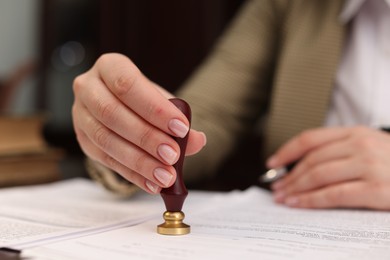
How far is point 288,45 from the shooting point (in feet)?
2.93

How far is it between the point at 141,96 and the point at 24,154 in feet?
1.22

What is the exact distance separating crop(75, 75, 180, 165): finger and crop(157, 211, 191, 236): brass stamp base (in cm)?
5

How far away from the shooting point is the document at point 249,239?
39 centimetres

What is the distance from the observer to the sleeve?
0.91 meters

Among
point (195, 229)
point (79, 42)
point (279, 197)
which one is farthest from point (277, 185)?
point (79, 42)

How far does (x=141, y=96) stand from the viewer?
1.57ft

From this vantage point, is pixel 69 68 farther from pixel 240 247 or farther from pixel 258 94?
pixel 240 247

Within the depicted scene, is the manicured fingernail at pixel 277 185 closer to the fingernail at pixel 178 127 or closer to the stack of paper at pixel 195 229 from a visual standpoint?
the stack of paper at pixel 195 229

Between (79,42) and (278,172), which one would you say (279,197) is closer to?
(278,172)

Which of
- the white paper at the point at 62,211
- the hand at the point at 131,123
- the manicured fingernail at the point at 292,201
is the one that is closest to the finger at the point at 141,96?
the hand at the point at 131,123

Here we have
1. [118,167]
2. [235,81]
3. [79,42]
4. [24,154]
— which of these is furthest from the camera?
[79,42]

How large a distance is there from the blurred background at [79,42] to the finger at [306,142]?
0.69 m

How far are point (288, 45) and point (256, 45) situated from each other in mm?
78

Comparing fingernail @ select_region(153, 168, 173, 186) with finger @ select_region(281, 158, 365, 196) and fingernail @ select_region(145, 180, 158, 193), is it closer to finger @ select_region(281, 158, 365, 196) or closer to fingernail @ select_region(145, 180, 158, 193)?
fingernail @ select_region(145, 180, 158, 193)
